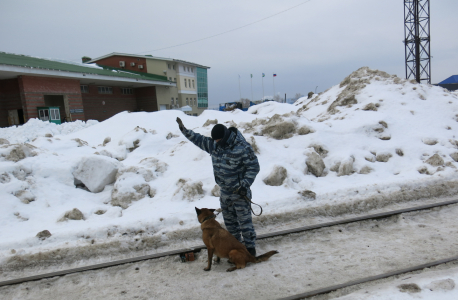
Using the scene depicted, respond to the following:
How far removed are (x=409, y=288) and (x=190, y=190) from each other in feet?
13.5

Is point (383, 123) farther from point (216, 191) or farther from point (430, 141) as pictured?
point (216, 191)

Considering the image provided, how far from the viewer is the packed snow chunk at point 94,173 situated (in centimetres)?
671

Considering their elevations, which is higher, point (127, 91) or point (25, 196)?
point (127, 91)

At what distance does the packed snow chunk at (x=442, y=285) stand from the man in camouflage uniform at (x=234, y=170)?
6.98 ft

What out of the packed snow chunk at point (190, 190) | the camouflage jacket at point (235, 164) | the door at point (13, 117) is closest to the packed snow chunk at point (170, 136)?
the packed snow chunk at point (190, 190)

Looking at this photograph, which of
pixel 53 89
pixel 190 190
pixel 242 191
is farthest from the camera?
pixel 53 89

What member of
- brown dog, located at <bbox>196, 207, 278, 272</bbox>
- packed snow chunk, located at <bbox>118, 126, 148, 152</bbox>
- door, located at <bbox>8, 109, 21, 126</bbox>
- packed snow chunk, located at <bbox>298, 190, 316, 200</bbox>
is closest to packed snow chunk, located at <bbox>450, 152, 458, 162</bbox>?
packed snow chunk, located at <bbox>298, 190, 316, 200</bbox>

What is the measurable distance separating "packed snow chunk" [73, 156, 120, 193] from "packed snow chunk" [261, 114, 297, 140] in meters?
4.69

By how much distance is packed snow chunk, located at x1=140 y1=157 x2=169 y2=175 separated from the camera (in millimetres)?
7308

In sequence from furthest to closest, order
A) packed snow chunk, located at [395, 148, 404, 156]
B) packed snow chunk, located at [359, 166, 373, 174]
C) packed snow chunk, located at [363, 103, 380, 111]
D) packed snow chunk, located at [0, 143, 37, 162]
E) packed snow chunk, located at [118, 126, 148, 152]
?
packed snow chunk, located at [363, 103, 380, 111] < packed snow chunk, located at [118, 126, 148, 152] < packed snow chunk, located at [395, 148, 404, 156] < packed snow chunk, located at [359, 166, 373, 174] < packed snow chunk, located at [0, 143, 37, 162]

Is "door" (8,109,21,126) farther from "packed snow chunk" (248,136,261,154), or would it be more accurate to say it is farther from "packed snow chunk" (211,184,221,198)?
"packed snow chunk" (211,184,221,198)

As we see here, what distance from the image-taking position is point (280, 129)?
899 centimetres

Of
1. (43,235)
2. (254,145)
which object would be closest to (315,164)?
(254,145)

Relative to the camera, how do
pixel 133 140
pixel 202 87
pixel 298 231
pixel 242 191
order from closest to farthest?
pixel 242 191 < pixel 298 231 < pixel 133 140 < pixel 202 87
